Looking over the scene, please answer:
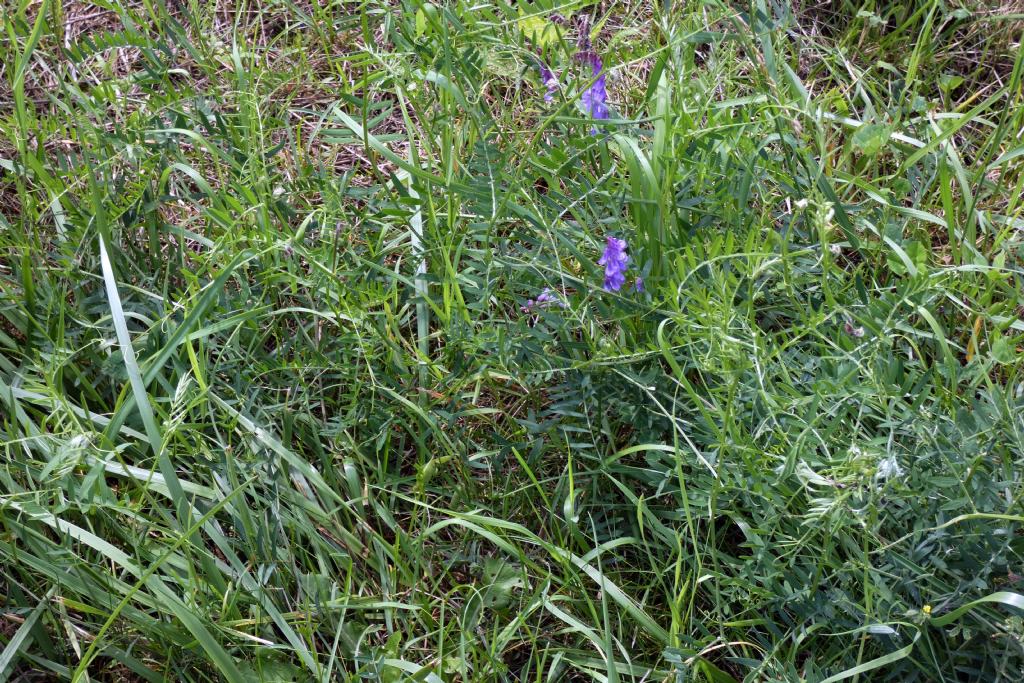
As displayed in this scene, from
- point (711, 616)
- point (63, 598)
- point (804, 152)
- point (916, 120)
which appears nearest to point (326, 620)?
point (63, 598)

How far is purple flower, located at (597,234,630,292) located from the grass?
0.08 ft

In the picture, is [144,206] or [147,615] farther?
[144,206]

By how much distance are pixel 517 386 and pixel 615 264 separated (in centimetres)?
31

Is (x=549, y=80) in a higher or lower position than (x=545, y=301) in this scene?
higher

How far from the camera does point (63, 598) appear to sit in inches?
63.1

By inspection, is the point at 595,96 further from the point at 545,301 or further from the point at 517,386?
the point at 517,386

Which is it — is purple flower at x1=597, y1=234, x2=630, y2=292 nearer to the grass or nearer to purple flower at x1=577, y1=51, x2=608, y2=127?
the grass

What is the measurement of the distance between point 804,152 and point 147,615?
138 cm

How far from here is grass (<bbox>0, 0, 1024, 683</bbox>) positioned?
1486mm

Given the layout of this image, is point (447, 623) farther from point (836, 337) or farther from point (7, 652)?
point (836, 337)

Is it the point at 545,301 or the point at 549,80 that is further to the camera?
the point at 549,80

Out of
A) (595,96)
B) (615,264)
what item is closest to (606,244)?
(615,264)

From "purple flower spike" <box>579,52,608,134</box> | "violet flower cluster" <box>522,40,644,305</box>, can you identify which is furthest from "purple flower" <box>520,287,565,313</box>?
"purple flower spike" <box>579,52,608,134</box>

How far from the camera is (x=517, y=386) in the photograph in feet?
6.10
